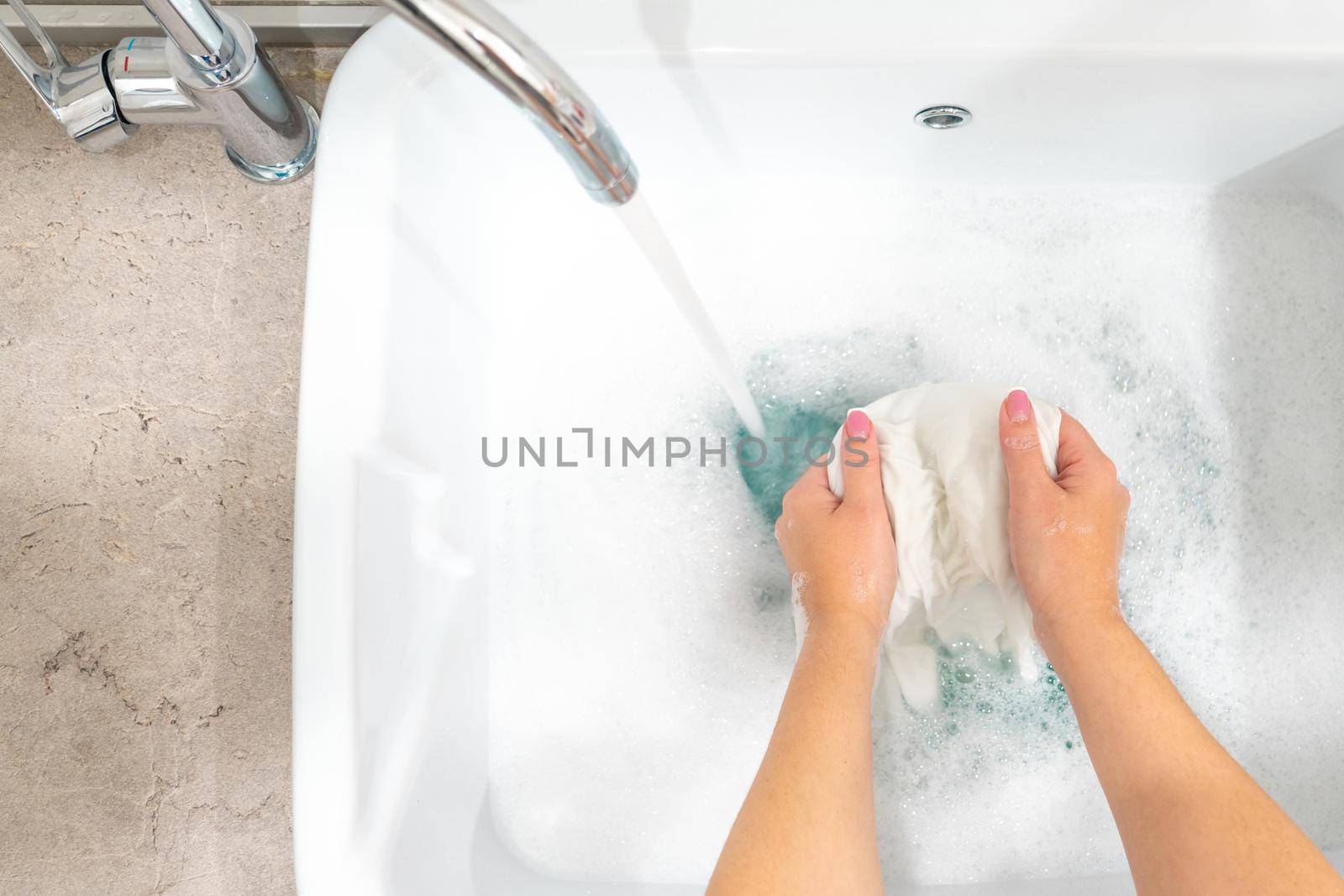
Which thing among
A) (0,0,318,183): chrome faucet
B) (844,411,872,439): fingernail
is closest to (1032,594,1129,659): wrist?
(844,411,872,439): fingernail

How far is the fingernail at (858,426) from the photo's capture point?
2.90 feet

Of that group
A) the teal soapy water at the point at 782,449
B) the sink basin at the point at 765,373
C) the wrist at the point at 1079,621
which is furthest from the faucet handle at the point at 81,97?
the wrist at the point at 1079,621

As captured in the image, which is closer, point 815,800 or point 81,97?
point 815,800

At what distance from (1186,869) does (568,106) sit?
64 cm

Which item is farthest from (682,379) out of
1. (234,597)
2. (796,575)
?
(234,597)

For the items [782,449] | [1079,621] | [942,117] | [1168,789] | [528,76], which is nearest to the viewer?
[528,76]

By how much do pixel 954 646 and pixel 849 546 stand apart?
0.68ft

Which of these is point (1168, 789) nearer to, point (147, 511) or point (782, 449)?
point (782, 449)

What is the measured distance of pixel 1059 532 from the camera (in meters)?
0.82

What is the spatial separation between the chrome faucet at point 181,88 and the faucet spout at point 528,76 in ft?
1.23

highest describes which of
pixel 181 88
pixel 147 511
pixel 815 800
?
pixel 181 88

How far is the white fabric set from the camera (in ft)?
2.83

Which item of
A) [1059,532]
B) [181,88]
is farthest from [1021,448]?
[181,88]

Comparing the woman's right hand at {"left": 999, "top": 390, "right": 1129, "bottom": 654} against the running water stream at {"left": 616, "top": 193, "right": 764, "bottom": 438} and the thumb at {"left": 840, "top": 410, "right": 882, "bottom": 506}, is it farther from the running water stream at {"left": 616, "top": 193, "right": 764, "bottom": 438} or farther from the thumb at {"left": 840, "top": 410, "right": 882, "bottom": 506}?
the running water stream at {"left": 616, "top": 193, "right": 764, "bottom": 438}
